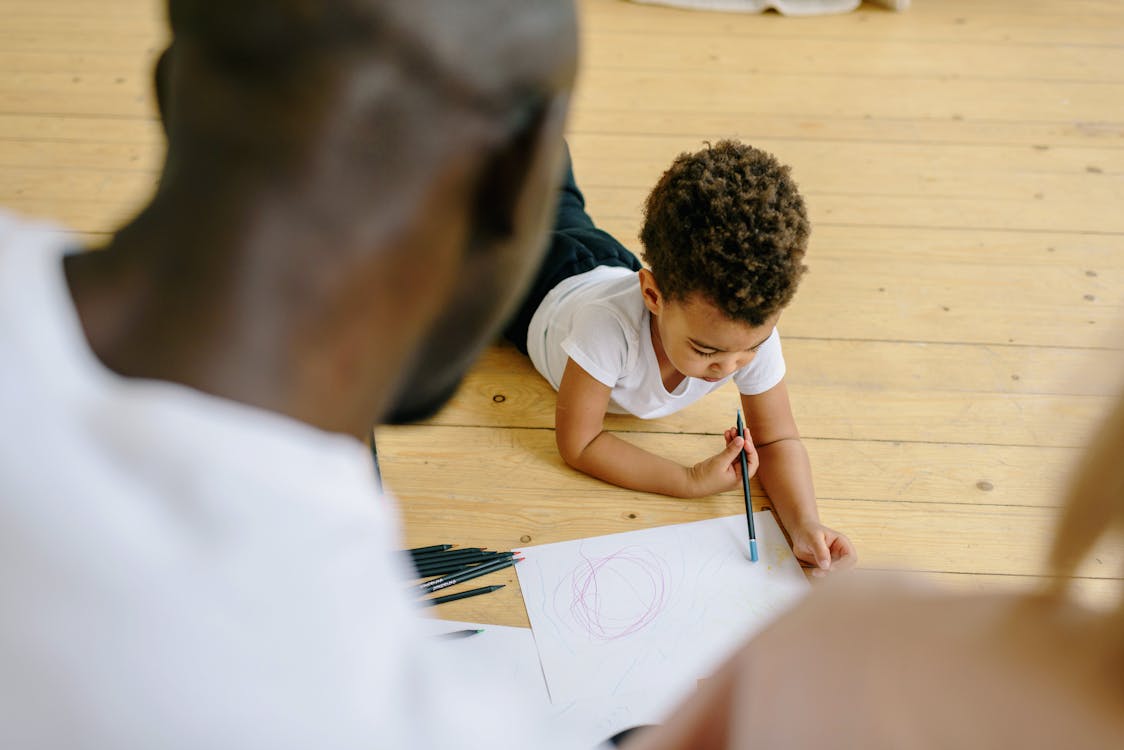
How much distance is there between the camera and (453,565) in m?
1.22

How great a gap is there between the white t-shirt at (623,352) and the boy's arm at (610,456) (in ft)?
0.10

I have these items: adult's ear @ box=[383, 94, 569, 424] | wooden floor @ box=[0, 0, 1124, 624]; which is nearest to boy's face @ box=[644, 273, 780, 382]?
wooden floor @ box=[0, 0, 1124, 624]

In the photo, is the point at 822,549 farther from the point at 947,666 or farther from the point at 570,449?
the point at 947,666

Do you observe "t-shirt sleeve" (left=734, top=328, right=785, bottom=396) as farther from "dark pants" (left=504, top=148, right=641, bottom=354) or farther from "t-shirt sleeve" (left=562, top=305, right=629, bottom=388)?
"dark pants" (left=504, top=148, right=641, bottom=354)

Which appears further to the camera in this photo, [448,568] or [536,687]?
[448,568]

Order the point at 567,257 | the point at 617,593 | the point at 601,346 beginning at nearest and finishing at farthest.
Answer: the point at 617,593
the point at 601,346
the point at 567,257

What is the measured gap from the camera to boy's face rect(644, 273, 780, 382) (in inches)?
46.1

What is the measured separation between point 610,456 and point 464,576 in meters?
0.26

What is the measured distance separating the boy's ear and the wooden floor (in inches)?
9.3

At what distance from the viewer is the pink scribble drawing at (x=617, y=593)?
116cm

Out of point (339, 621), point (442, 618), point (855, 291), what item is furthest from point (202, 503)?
point (855, 291)

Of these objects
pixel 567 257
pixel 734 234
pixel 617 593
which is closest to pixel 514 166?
pixel 734 234

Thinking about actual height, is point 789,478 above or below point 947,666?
below

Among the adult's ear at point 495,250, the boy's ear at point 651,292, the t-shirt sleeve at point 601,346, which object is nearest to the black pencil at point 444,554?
the t-shirt sleeve at point 601,346
